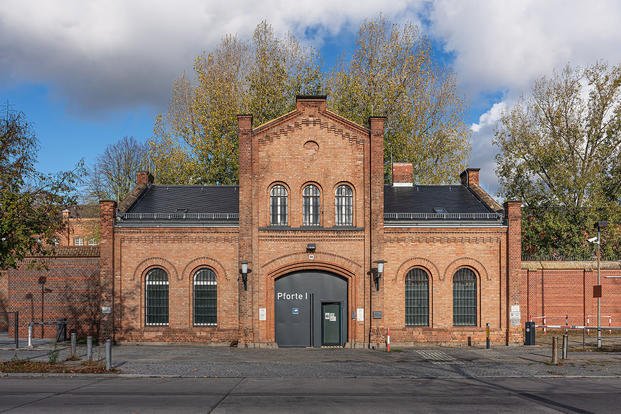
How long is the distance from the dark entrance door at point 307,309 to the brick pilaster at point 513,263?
23.0 feet

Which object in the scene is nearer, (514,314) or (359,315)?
(359,315)

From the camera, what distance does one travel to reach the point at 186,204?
2722cm

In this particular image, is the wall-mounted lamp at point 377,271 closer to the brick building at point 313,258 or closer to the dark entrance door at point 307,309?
the brick building at point 313,258

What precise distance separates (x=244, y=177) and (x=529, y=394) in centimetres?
1437

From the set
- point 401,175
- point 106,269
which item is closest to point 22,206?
point 106,269

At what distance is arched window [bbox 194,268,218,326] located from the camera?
25156 mm

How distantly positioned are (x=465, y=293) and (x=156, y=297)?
13.3 meters

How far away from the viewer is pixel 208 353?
74.4 feet

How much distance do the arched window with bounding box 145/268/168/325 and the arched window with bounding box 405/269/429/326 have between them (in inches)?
409

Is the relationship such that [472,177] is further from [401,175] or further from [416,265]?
[416,265]

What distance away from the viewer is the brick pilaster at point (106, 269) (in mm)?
24562

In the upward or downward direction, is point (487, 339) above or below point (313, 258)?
below

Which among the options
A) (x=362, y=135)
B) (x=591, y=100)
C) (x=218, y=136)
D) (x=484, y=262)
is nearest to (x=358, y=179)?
(x=362, y=135)

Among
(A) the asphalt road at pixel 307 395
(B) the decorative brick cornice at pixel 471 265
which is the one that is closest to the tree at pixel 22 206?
(A) the asphalt road at pixel 307 395
